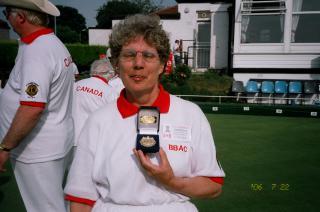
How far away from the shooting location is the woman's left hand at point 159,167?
1511 mm

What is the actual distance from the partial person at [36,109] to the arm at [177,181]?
1213mm

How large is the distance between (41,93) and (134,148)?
112cm

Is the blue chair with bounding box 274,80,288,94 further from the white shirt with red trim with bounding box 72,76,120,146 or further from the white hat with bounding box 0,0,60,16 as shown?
the white hat with bounding box 0,0,60,16

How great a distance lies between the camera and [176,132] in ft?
5.47

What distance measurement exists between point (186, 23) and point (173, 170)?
1968cm

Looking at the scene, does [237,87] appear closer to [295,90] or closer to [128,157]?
[295,90]

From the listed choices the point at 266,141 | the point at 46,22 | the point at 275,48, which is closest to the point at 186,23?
the point at 275,48


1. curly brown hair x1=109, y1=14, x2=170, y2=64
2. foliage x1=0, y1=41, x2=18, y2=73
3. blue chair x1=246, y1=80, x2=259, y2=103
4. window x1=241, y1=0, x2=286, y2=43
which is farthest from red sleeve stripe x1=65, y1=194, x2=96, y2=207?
foliage x1=0, y1=41, x2=18, y2=73

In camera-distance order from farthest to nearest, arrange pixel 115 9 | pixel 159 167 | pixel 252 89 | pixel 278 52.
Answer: pixel 115 9 < pixel 278 52 < pixel 252 89 < pixel 159 167

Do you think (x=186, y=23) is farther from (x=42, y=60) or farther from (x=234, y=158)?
(x=42, y=60)

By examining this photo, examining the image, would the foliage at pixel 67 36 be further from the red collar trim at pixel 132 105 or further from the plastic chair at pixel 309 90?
the red collar trim at pixel 132 105

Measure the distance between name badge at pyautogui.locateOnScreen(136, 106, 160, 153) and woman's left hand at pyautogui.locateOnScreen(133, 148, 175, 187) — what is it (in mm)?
25
